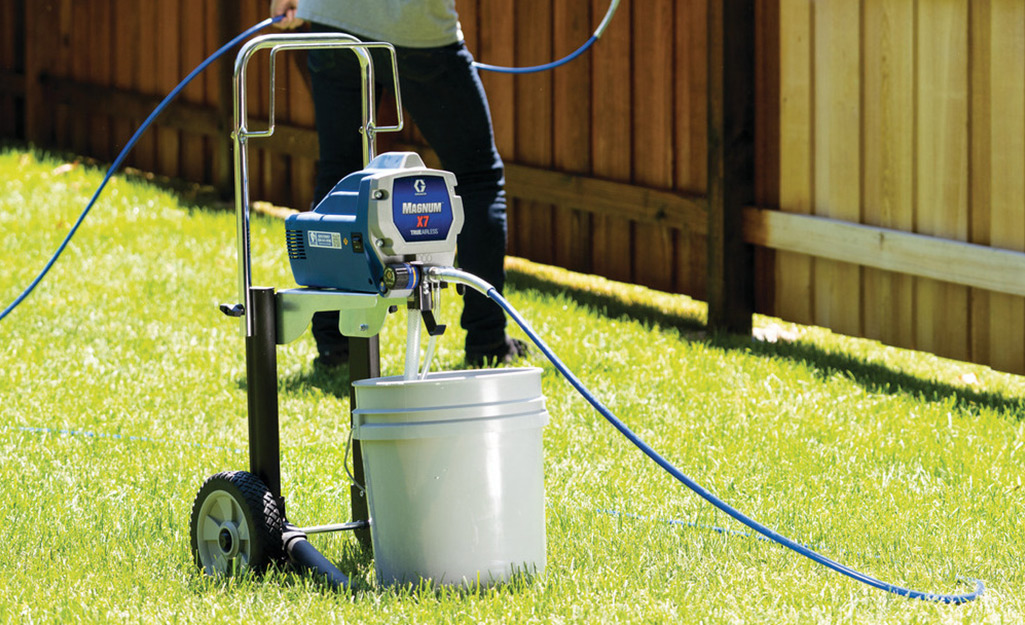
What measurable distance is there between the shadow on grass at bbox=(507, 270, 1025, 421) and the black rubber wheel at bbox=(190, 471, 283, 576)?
2.34 metres

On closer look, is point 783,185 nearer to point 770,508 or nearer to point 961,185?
point 961,185

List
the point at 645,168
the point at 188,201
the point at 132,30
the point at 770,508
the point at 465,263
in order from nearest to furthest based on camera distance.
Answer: the point at 770,508, the point at 465,263, the point at 645,168, the point at 188,201, the point at 132,30

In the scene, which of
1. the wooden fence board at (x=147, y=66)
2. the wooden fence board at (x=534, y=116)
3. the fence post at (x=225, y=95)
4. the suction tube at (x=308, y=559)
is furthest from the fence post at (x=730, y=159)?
the wooden fence board at (x=147, y=66)

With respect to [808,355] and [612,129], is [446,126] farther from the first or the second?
[612,129]

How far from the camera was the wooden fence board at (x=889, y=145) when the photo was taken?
489 centimetres

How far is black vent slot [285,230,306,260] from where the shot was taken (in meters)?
2.91

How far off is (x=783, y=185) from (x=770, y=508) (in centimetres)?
230

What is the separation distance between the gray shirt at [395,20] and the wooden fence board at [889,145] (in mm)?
1469

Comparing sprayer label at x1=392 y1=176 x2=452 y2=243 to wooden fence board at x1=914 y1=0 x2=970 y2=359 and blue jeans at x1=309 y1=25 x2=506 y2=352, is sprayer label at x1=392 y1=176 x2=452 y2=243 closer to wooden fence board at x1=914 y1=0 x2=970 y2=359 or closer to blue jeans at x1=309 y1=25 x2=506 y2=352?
blue jeans at x1=309 y1=25 x2=506 y2=352

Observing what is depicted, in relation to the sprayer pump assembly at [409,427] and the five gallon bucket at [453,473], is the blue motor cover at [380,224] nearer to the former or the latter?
the sprayer pump assembly at [409,427]

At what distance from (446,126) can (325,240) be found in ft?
5.97

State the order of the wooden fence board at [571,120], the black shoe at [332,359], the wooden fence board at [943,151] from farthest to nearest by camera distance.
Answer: the wooden fence board at [571,120], the black shoe at [332,359], the wooden fence board at [943,151]

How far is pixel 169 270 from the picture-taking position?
20.8ft

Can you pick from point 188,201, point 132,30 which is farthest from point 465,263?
point 132,30
